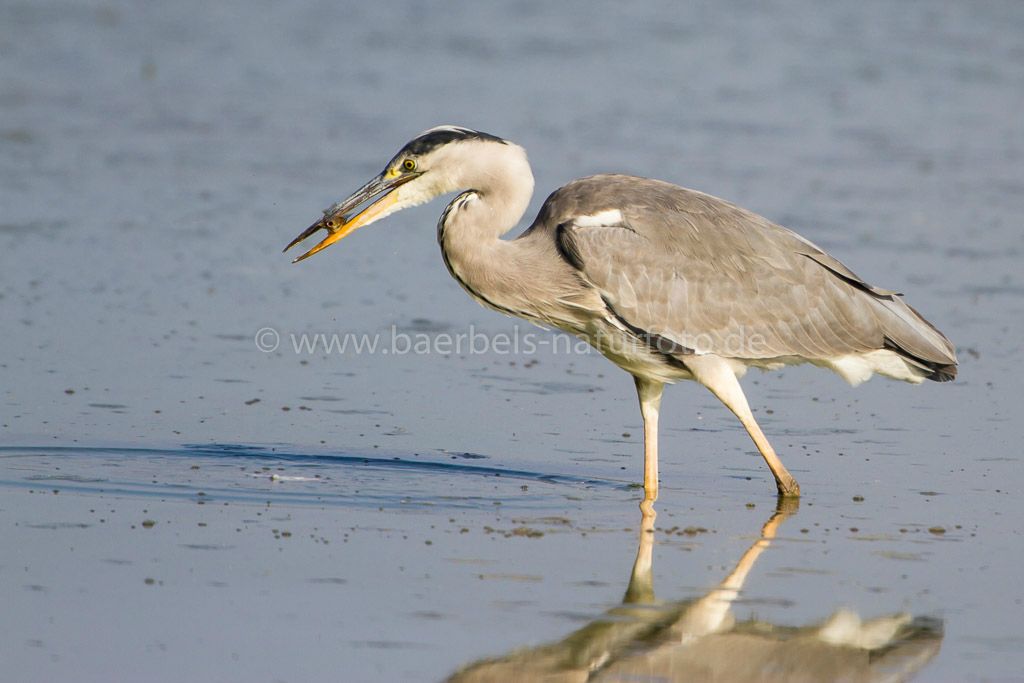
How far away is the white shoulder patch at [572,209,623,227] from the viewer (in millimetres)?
7336

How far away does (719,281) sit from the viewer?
7.59 m

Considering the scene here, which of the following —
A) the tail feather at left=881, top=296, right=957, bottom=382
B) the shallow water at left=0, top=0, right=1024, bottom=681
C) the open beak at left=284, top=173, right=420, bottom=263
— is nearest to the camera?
the shallow water at left=0, top=0, right=1024, bottom=681

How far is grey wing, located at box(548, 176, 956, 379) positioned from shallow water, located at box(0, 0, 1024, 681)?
25.1 inches

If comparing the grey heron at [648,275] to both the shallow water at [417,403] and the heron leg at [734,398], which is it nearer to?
the heron leg at [734,398]

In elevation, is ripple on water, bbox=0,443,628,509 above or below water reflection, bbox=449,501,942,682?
above

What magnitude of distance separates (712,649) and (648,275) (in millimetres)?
2481

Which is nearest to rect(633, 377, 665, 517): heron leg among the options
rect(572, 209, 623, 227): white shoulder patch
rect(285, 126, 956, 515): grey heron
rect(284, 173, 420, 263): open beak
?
rect(285, 126, 956, 515): grey heron

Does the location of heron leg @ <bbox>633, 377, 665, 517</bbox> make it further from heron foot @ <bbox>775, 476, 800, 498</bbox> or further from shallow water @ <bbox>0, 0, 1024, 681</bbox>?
heron foot @ <bbox>775, 476, 800, 498</bbox>

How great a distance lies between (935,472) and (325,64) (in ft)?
41.2

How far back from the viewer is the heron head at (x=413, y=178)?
23.6ft

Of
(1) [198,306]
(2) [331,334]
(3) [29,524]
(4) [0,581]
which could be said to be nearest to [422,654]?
(4) [0,581]

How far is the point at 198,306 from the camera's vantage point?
1000 cm

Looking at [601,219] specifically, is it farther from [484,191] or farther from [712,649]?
[712,649]

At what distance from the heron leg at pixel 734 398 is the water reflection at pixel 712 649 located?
1.52 meters
